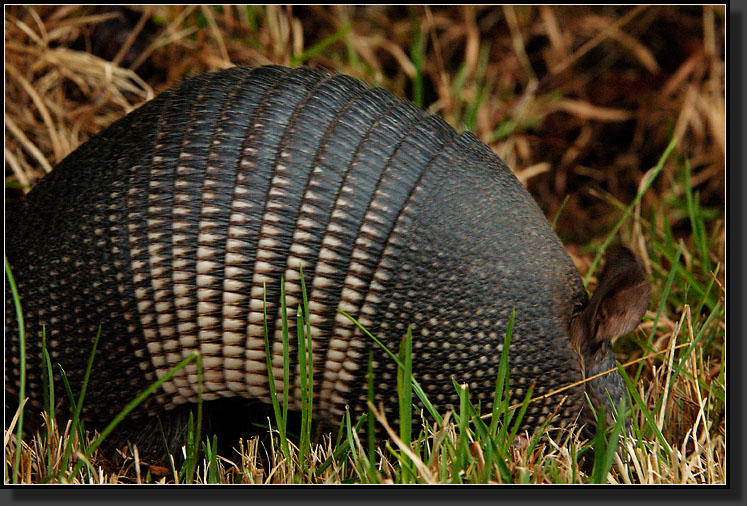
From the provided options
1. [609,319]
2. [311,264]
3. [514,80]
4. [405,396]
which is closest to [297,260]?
[311,264]


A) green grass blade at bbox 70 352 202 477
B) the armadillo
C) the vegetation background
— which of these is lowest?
green grass blade at bbox 70 352 202 477

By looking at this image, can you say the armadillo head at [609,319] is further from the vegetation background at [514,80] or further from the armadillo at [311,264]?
the vegetation background at [514,80]

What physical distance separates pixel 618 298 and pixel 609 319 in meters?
0.10

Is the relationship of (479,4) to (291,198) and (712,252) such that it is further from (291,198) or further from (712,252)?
(291,198)

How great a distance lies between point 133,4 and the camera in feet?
15.7

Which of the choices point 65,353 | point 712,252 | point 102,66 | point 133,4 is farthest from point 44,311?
point 712,252

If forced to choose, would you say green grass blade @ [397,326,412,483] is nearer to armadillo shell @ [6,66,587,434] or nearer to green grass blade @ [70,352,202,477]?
armadillo shell @ [6,66,587,434]

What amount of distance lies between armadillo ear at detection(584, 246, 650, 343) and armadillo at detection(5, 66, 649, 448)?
0.5 inches

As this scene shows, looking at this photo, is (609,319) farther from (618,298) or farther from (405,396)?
(405,396)

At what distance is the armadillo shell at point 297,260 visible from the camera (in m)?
2.77

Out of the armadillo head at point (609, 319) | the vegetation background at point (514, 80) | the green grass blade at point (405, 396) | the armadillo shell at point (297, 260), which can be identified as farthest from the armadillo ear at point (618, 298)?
the vegetation background at point (514, 80)

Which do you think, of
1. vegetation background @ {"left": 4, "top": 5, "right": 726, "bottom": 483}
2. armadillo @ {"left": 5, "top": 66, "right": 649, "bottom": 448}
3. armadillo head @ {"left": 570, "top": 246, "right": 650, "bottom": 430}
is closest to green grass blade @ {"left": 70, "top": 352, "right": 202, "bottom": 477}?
armadillo @ {"left": 5, "top": 66, "right": 649, "bottom": 448}

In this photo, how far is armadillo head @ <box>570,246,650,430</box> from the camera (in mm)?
2557

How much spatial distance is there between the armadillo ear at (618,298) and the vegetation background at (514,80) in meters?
1.19
